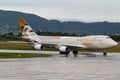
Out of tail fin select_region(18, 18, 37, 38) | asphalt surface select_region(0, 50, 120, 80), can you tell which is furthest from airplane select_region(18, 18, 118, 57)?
asphalt surface select_region(0, 50, 120, 80)

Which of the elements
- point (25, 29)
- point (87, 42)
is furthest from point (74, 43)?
point (25, 29)

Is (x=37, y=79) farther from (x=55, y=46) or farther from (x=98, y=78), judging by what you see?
(x=55, y=46)

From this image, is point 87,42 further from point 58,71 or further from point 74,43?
point 58,71

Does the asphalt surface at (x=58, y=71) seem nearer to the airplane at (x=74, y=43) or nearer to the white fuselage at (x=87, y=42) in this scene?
the airplane at (x=74, y=43)

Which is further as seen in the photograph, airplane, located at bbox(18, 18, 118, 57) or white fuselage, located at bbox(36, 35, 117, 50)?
white fuselage, located at bbox(36, 35, 117, 50)

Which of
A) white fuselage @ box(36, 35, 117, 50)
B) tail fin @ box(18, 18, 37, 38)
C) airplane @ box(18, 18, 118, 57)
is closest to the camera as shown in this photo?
airplane @ box(18, 18, 118, 57)

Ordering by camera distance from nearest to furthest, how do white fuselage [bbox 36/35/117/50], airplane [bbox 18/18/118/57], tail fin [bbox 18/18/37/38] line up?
airplane [bbox 18/18/118/57]
white fuselage [bbox 36/35/117/50]
tail fin [bbox 18/18/37/38]

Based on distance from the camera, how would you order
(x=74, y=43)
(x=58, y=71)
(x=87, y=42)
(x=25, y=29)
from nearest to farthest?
(x=58, y=71), (x=87, y=42), (x=74, y=43), (x=25, y=29)

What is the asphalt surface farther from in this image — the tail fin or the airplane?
the tail fin

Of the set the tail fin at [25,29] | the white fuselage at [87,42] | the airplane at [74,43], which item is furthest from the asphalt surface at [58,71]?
the tail fin at [25,29]

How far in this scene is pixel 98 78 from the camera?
27125 mm

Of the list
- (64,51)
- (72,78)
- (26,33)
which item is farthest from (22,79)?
(26,33)

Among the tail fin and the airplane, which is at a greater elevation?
the tail fin

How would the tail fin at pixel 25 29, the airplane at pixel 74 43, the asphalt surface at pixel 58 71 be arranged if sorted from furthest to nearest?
the tail fin at pixel 25 29
the airplane at pixel 74 43
the asphalt surface at pixel 58 71
